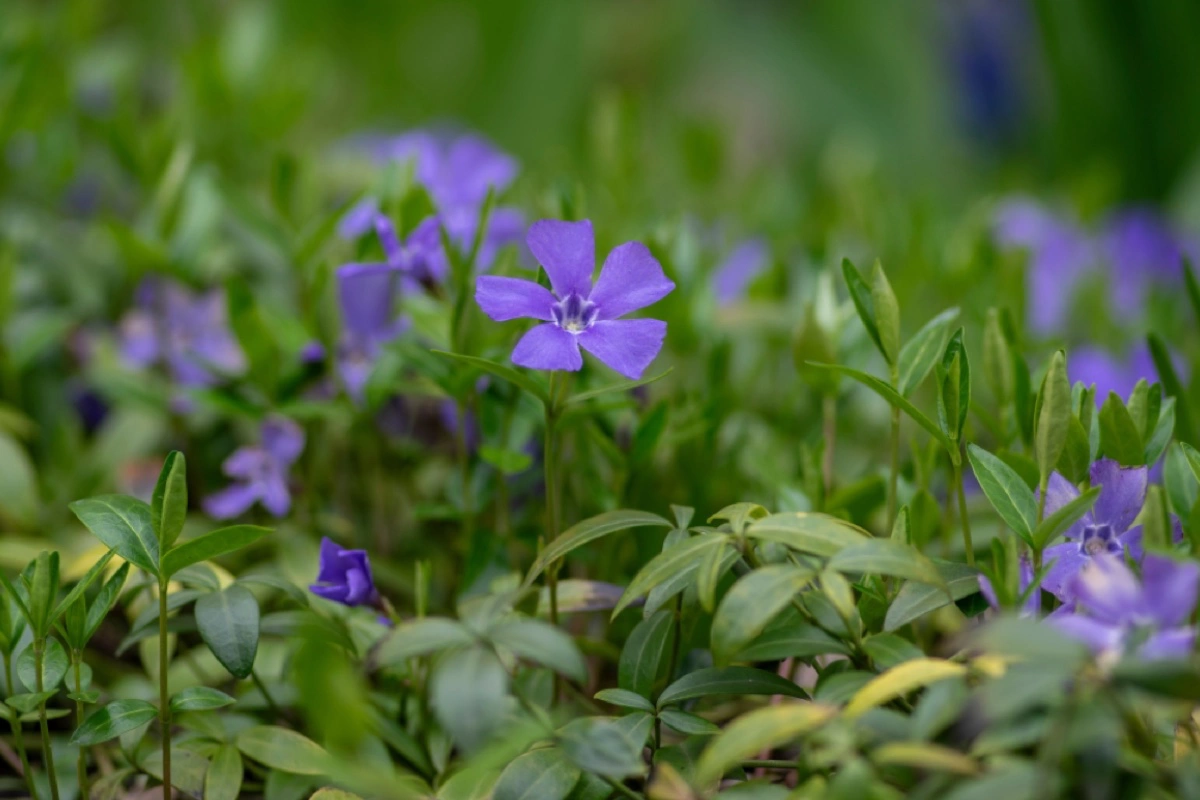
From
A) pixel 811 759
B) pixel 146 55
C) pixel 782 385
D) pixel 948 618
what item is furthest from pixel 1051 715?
pixel 146 55

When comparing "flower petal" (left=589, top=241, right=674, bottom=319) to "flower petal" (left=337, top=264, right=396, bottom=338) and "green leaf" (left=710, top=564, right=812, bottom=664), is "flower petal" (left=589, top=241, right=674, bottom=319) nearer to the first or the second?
"green leaf" (left=710, top=564, right=812, bottom=664)

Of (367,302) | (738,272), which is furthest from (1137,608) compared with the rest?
(738,272)

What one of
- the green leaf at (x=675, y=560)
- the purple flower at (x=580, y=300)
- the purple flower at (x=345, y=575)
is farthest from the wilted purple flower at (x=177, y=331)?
the green leaf at (x=675, y=560)

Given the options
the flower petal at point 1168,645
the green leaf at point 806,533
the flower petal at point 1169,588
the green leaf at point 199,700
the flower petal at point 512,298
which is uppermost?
the flower petal at point 512,298

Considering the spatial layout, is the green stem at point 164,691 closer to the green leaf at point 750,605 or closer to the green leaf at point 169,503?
the green leaf at point 169,503

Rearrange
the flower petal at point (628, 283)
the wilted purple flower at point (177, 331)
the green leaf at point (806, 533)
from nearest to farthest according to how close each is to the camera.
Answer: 1. the green leaf at point (806, 533)
2. the flower petal at point (628, 283)
3. the wilted purple flower at point (177, 331)

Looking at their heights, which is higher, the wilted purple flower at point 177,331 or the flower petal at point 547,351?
the flower petal at point 547,351

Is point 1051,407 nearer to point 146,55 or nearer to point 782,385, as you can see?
point 782,385

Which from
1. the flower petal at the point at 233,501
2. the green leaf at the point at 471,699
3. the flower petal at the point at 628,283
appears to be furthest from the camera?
the flower petal at the point at 233,501
